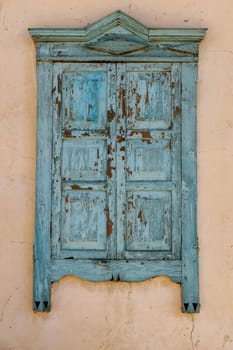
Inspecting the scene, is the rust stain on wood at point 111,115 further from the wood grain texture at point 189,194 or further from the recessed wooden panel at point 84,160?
the wood grain texture at point 189,194

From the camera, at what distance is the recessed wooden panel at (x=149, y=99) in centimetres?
468

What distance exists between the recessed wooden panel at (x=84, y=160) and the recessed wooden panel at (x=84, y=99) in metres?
0.13

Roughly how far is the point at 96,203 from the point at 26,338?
3.66 feet

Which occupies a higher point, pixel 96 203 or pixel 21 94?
pixel 21 94

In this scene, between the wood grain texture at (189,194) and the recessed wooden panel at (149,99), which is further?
the recessed wooden panel at (149,99)

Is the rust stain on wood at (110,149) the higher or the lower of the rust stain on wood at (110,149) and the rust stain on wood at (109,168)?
the higher

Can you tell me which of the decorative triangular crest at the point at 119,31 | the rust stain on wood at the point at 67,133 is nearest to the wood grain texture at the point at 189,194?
the decorative triangular crest at the point at 119,31

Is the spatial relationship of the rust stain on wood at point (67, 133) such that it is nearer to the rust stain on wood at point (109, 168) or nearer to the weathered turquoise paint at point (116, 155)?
the weathered turquoise paint at point (116, 155)

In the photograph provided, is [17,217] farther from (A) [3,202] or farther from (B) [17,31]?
(B) [17,31]

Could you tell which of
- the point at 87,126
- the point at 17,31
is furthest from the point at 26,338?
the point at 17,31

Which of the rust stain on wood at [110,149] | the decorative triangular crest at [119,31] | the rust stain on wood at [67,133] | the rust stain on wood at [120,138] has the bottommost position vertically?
the rust stain on wood at [110,149]

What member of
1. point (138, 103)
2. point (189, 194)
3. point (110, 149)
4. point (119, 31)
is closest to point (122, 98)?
point (138, 103)

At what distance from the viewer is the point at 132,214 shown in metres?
4.64

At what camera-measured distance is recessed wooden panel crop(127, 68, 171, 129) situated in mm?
4684
